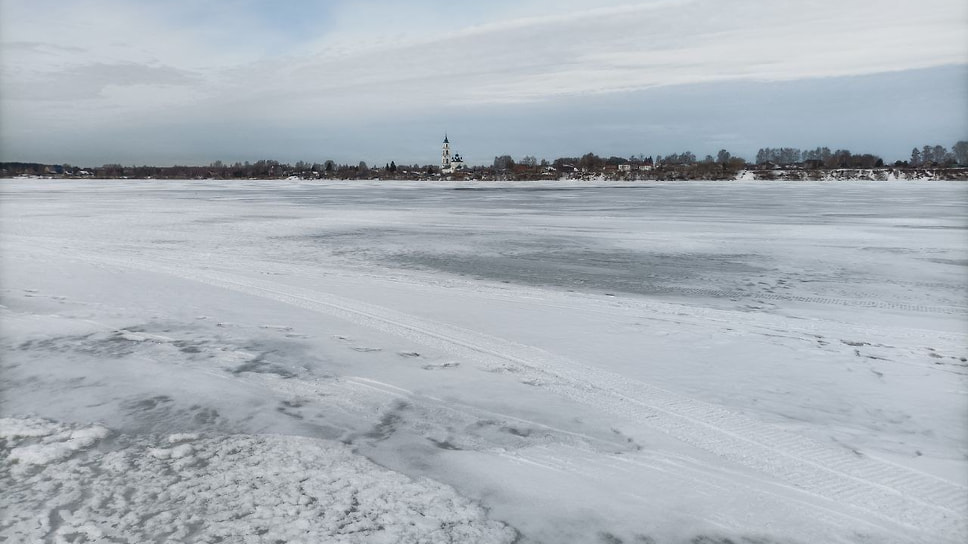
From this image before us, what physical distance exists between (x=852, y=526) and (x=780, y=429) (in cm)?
105

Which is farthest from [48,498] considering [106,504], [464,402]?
[464,402]

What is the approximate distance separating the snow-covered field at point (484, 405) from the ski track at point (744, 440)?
0.06ft

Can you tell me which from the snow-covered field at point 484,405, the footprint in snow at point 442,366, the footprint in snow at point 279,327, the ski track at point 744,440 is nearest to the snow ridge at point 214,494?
the snow-covered field at point 484,405

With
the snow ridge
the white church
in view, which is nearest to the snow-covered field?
the snow ridge

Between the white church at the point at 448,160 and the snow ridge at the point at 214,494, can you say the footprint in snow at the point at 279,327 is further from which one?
the white church at the point at 448,160

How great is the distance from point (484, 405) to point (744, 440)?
5.35 ft

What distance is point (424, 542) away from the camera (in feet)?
8.93

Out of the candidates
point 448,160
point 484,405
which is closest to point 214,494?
point 484,405

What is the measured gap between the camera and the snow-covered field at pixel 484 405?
294 centimetres

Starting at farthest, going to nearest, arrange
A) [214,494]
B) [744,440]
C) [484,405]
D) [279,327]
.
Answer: [279,327]
[484,405]
[744,440]
[214,494]

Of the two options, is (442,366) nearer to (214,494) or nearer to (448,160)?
(214,494)

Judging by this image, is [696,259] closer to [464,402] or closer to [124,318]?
[464,402]

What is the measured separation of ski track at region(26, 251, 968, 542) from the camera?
3.00 meters

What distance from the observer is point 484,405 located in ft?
14.1
